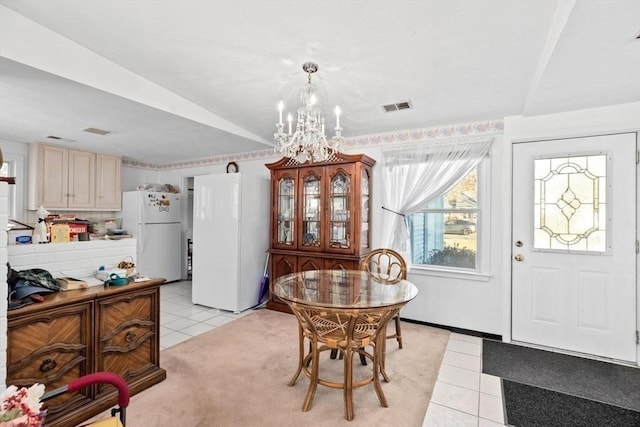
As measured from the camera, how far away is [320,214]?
3730 mm

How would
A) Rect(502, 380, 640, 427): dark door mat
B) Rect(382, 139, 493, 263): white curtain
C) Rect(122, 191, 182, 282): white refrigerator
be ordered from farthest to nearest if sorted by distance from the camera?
Rect(122, 191, 182, 282): white refrigerator → Rect(382, 139, 493, 263): white curtain → Rect(502, 380, 640, 427): dark door mat

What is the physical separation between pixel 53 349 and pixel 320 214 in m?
2.61

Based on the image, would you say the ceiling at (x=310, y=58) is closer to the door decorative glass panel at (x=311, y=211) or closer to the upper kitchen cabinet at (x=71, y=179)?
the door decorative glass panel at (x=311, y=211)

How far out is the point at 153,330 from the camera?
2303mm

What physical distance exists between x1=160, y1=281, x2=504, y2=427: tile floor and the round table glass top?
76cm

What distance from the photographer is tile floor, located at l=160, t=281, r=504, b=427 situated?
6.32 feet

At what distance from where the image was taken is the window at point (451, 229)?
131 inches

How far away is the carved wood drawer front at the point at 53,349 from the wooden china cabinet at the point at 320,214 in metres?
2.22

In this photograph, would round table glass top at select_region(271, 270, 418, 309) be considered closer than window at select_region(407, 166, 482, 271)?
Yes

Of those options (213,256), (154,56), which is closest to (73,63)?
(154,56)

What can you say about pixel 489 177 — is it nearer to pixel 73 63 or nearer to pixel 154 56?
pixel 154 56

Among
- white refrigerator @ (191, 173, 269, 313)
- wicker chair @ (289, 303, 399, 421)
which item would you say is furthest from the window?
white refrigerator @ (191, 173, 269, 313)

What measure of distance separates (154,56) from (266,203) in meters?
2.34

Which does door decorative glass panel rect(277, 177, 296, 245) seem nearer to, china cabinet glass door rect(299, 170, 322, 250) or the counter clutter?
china cabinet glass door rect(299, 170, 322, 250)
